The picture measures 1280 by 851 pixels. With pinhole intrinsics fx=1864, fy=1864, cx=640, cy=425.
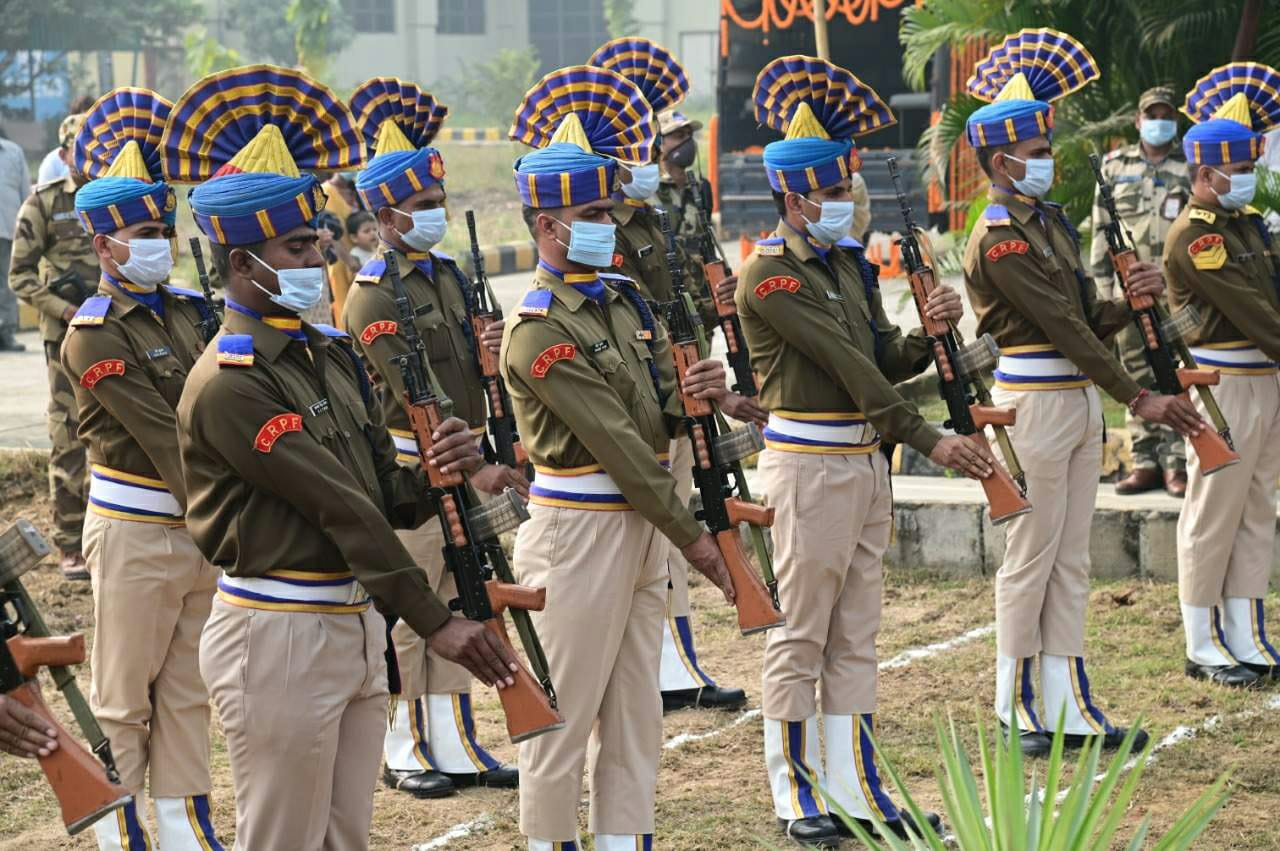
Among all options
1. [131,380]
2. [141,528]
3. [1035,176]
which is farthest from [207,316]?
[1035,176]

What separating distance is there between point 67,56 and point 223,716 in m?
32.6

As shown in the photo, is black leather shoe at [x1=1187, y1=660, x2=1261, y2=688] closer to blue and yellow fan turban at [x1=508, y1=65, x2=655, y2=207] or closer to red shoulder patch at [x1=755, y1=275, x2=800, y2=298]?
red shoulder patch at [x1=755, y1=275, x2=800, y2=298]

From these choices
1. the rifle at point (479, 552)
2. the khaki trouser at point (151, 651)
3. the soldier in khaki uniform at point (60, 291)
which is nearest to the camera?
the rifle at point (479, 552)

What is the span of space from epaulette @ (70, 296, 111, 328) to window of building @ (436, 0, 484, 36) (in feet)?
174

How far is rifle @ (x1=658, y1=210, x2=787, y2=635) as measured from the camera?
5520 mm

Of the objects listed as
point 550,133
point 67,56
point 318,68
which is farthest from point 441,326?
point 318,68

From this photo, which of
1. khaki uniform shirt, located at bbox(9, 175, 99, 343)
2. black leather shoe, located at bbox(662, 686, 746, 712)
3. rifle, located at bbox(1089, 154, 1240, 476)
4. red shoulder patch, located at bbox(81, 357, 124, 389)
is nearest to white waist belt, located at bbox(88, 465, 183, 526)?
red shoulder patch, located at bbox(81, 357, 124, 389)

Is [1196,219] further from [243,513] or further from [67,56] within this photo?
[67,56]

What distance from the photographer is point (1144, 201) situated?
10484 millimetres

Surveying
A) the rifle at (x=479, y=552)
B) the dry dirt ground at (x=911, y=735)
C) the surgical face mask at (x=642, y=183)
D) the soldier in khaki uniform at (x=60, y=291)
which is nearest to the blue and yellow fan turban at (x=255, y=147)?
the rifle at (x=479, y=552)

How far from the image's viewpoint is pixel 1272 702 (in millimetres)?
7441

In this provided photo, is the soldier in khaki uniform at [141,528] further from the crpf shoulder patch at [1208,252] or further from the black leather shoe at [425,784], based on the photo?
the crpf shoulder patch at [1208,252]

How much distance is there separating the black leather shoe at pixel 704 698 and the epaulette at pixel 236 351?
3695mm

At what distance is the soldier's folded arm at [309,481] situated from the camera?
4266 mm
